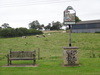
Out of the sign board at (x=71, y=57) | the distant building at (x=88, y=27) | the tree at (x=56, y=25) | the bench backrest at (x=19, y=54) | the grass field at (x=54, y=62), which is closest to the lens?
the grass field at (x=54, y=62)

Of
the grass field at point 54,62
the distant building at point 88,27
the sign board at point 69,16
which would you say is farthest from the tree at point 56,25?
the sign board at point 69,16

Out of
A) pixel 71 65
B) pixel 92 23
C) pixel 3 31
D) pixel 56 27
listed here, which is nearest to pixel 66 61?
pixel 71 65

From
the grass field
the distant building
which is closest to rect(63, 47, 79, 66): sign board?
the grass field

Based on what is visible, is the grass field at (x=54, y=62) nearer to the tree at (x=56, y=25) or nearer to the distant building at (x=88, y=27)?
the distant building at (x=88, y=27)

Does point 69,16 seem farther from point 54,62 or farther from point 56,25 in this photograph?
point 56,25

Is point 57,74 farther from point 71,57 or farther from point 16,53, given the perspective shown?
point 16,53

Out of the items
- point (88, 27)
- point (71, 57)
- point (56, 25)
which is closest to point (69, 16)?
point (71, 57)

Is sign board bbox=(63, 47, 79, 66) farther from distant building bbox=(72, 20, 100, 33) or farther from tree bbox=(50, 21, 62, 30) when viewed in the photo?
tree bbox=(50, 21, 62, 30)

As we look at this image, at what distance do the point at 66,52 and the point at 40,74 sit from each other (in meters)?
2.77

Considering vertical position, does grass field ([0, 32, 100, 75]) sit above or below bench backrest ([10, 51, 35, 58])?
below

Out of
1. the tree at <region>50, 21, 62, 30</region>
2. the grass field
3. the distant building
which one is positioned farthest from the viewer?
the tree at <region>50, 21, 62, 30</region>

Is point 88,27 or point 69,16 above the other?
point 88,27

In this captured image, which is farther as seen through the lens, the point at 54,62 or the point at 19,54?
the point at 54,62

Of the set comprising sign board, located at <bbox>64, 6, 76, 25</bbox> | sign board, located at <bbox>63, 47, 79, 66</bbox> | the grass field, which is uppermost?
sign board, located at <bbox>64, 6, 76, 25</bbox>
